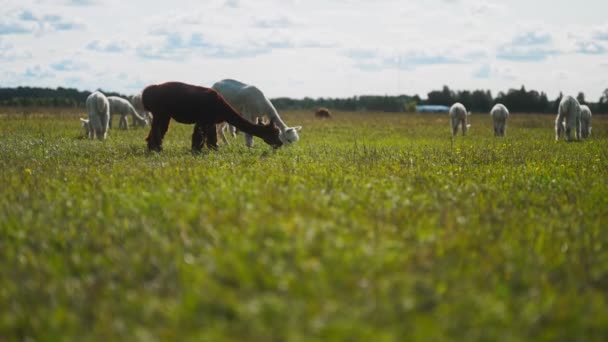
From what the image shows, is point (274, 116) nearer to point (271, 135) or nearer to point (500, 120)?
point (271, 135)

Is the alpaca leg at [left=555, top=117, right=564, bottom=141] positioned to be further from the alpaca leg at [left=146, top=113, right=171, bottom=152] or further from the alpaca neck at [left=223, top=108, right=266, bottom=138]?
the alpaca leg at [left=146, top=113, right=171, bottom=152]

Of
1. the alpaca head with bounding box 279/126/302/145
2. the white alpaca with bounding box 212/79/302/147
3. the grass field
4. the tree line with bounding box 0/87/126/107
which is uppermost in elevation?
the tree line with bounding box 0/87/126/107

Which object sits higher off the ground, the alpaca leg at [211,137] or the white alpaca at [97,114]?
the white alpaca at [97,114]

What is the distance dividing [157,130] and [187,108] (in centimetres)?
101

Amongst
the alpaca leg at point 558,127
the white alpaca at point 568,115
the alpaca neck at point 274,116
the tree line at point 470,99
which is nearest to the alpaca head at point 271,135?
the alpaca neck at point 274,116

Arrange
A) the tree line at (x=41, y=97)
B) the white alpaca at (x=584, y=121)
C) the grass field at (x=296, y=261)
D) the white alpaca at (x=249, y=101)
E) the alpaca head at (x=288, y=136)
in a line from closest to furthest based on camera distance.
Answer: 1. the grass field at (x=296, y=261)
2. the alpaca head at (x=288, y=136)
3. the white alpaca at (x=249, y=101)
4. the white alpaca at (x=584, y=121)
5. the tree line at (x=41, y=97)

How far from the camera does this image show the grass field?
3490 millimetres

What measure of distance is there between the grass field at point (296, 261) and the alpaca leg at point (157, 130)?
20.5ft

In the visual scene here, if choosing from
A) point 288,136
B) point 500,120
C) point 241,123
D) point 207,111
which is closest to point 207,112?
point 207,111

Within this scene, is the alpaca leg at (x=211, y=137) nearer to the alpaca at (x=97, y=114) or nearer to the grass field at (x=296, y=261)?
the grass field at (x=296, y=261)

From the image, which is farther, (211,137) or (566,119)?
(566,119)

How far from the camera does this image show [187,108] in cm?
1385

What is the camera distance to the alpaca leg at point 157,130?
14133 millimetres

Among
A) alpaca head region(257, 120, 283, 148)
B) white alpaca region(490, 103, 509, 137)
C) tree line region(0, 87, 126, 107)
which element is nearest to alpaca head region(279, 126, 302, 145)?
alpaca head region(257, 120, 283, 148)
